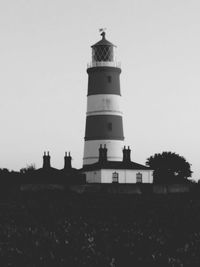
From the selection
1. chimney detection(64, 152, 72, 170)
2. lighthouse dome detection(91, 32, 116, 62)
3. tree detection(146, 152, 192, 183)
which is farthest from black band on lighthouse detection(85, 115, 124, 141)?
tree detection(146, 152, 192, 183)

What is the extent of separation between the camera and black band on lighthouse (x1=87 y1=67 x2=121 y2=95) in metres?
62.8

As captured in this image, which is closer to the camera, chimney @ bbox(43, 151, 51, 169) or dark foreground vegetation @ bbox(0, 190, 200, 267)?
dark foreground vegetation @ bbox(0, 190, 200, 267)

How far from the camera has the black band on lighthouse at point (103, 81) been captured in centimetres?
6284

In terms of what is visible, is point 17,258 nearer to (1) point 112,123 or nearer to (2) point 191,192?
(2) point 191,192

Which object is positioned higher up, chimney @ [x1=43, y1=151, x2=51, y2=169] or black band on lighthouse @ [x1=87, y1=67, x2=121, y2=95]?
black band on lighthouse @ [x1=87, y1=67, x2=121, y2=95]

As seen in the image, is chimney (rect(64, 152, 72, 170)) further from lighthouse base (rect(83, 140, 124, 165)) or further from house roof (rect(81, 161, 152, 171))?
lighthouse base (rect(83, 140, 124, 165))

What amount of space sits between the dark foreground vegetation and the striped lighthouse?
20.5m

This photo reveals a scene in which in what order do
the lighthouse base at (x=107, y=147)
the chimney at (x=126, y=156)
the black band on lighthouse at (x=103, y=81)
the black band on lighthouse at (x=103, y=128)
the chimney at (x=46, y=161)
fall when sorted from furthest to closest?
the black band on lighthouse at (x=103, y=81), the chimney at (x=126, y=156), the black band on lighthouse at (x=103, y=128), the lighthouse base at (x=107, y=147), the chimney at (x=46, y=161)

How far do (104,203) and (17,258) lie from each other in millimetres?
20418

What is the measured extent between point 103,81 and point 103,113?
9.87 ft

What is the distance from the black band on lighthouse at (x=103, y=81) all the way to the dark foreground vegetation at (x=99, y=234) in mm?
22633

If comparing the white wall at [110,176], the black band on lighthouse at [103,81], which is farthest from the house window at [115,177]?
the black band on lighthouse at [103,81]

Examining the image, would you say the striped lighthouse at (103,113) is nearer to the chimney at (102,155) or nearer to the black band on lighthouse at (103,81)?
the black band on lighthouse at (103,81)

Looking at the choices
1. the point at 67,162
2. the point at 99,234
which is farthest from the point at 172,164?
the point at 99,234
